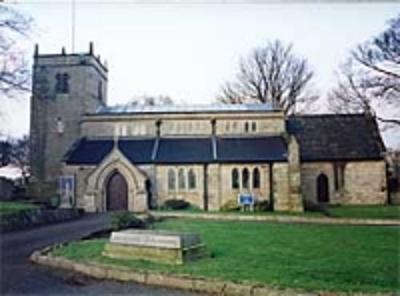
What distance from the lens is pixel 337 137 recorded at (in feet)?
90.9

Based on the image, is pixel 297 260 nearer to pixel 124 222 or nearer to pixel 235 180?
pixel 124 222

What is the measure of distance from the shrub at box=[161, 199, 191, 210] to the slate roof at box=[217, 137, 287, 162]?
2.90 m

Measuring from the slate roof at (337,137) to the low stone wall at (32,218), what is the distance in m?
13.6

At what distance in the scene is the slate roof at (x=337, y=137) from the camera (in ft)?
88.1

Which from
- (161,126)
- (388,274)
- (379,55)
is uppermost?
(379,55)

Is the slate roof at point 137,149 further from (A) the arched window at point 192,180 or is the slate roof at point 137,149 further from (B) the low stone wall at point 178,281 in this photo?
(B) the low stone wall at point 178,281

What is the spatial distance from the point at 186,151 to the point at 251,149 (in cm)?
342

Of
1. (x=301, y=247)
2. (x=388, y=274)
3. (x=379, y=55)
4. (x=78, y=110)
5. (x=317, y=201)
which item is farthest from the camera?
(x=78, y=110)

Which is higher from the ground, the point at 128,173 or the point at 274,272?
the point at 128,173

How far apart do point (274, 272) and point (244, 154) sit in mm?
18979

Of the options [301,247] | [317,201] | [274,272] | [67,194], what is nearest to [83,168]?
[67,194]

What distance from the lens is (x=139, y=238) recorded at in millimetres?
7980

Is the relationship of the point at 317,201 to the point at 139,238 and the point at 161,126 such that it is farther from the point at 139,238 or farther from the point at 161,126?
the point at 139,238

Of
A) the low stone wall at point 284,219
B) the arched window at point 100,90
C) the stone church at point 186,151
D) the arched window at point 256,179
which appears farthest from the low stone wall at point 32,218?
the arched window at point 100,90
